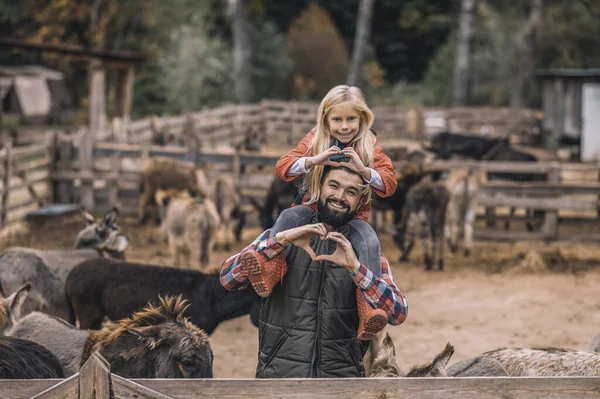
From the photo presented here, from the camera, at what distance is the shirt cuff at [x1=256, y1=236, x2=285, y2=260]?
4098 mm

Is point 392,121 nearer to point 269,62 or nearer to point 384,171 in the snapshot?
point 269,62

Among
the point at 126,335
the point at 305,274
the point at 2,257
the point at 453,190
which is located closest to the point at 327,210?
the point at 305,274

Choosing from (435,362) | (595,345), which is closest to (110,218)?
(595,345)

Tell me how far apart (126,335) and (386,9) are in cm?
4610

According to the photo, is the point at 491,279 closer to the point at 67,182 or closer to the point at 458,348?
the point at 458,348

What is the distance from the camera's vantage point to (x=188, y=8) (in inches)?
1651

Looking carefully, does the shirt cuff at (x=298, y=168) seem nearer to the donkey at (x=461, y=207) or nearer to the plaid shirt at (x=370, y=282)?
the plaid shirt at (x=370, y=282)

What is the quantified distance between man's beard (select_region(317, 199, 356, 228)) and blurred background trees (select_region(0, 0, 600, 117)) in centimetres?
3265

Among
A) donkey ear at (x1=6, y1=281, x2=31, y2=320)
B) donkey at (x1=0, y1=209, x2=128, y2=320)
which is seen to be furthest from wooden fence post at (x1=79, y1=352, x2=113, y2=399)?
donkey at (x1=0, y1=209, x2=128, y2=320)

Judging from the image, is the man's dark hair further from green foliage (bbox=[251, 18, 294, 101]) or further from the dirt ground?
green foliage (bbox=[251, 18, 294, 101])

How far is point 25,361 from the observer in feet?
16.5

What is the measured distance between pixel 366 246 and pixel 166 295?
3786 mm

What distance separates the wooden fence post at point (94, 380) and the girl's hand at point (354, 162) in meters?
1.48

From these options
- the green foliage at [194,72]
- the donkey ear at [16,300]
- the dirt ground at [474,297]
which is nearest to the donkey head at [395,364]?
the dirt ground at [474,297]
